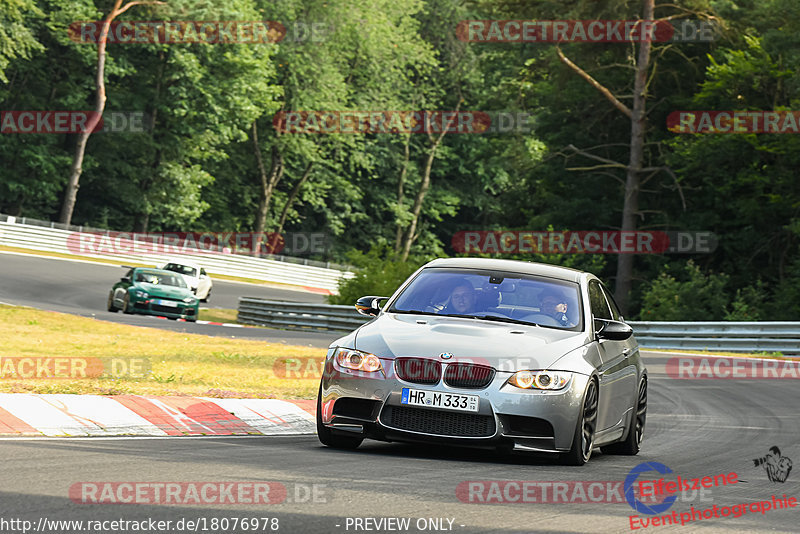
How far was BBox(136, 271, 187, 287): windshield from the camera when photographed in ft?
104

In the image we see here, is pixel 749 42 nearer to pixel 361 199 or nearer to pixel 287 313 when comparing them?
pixel 287 313

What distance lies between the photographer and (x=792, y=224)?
33.8 meters

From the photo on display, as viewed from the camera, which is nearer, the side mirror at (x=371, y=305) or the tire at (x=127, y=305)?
the side mirror at (x=371, y=305)

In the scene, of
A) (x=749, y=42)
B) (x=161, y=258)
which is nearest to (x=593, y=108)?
(x=749, y=42)

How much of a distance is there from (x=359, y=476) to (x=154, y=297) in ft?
79.6

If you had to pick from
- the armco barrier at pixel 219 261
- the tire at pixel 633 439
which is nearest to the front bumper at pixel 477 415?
the tire at pixel 633 439

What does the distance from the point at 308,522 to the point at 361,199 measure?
75.6 m

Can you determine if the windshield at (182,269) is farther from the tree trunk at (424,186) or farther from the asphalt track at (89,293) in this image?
the tree trunk at (424,186)

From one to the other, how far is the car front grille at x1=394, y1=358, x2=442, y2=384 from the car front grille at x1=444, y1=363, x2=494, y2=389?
0.07 meters
